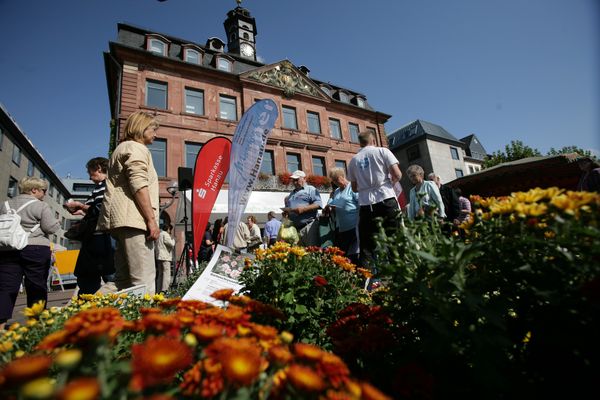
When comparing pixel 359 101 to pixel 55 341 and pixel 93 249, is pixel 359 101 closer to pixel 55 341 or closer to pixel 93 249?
pixel 93 249

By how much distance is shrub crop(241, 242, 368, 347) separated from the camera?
1.55 metres

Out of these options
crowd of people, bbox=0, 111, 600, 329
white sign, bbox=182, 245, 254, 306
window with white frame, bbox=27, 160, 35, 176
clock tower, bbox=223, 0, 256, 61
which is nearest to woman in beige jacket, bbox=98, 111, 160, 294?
crowd of people, bbox=0, 111, 600, 329

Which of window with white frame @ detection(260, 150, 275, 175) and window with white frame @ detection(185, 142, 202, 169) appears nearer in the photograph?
window with white frame @ detection(185, 142, 202, 169)

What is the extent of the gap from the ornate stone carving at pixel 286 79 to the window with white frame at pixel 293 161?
13.8 feet

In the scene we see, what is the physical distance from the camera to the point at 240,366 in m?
0.59

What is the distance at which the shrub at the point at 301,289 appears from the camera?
155 cm

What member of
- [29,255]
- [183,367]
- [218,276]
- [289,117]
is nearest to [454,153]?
[289,117]

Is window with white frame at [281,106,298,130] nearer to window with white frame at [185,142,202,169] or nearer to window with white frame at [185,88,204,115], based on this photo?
window with white frame at [185,88,204,115]

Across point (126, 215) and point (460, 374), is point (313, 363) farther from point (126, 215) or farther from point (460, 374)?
point (126, 215)

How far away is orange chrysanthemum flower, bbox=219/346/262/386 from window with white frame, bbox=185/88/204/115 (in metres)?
16.8

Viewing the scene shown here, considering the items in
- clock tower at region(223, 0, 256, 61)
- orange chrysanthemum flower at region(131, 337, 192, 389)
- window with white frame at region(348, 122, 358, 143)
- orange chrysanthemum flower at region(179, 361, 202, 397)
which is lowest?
orange chrysanthemum flower at region(179, 361, 202, 397)

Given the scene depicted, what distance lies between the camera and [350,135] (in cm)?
2150

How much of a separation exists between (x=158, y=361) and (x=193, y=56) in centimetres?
1949

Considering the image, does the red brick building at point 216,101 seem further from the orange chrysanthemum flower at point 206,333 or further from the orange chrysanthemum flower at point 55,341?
the orange chrysanthemum flower at point 206,333
